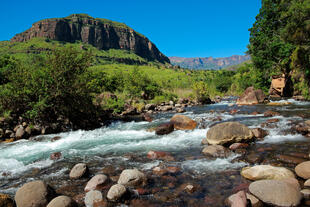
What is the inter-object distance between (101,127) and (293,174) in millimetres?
16175

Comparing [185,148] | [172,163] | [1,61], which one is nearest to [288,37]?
[185,148]

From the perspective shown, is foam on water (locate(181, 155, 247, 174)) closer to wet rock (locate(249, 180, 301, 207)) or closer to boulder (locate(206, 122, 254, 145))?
boulder (locate(206, 122, 254, 145))

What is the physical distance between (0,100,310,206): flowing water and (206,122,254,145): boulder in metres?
0.59

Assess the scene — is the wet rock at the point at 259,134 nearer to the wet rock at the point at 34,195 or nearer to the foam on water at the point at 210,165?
the foam on water at the point at 210,165

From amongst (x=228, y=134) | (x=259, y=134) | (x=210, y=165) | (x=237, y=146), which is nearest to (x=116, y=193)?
(x=210, y=165)

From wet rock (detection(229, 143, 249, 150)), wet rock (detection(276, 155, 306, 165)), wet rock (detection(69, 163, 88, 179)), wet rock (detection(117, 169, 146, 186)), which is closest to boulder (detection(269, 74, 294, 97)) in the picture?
wet rock (detection(229, 143, 249, 150))

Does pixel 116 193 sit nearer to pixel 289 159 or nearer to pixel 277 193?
pixel 277 193

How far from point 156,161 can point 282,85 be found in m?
35.0

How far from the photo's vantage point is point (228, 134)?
9.86m

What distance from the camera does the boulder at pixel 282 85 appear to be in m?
34.3

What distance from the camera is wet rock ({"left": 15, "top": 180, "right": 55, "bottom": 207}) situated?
5.25 m

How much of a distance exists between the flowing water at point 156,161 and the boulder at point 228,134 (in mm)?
587

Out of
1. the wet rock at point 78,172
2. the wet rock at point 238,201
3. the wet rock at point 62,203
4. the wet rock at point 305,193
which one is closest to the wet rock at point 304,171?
the wet rock at point 305,193

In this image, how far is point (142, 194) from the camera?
586 centimetres
